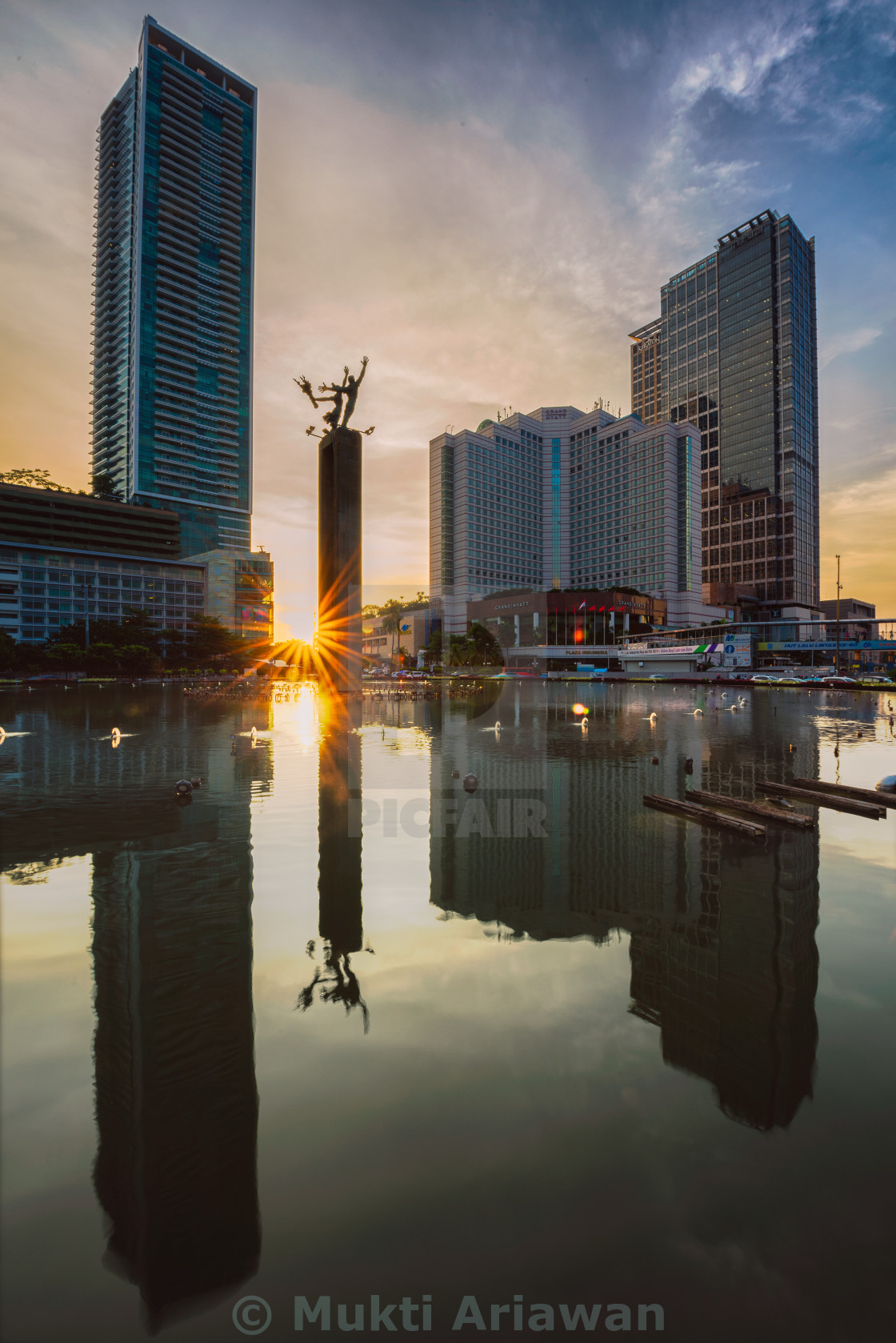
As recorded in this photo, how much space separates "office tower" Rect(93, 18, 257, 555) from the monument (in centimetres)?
12593

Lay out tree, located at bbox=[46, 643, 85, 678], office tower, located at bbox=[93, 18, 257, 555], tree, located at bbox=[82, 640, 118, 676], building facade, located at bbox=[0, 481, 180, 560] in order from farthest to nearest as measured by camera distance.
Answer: office tower, located at bbox=[93, 18, 257, 555], building facade, located at bbox=[0, 481, 180, 560], tree, located at bbox=[82, 640, 118, 676], tree, located at bbox=[46, 643, 85, 678]

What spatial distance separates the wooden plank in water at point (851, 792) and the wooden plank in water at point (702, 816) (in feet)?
16.4

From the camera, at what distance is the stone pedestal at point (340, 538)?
63438 mm

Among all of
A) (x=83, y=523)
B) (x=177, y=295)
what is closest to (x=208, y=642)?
(x=83, y=523)

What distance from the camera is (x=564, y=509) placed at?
19850 cm

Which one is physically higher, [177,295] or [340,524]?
[177,295]

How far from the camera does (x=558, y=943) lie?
330 inches

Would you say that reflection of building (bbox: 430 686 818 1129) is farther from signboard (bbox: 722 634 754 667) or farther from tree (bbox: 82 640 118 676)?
signboard (bbox: 722 634 754 667)

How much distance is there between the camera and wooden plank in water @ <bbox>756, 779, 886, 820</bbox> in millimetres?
15883

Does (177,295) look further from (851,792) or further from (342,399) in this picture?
(851,792)

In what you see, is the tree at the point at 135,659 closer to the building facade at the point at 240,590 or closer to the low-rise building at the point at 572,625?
the building facade at the point at 240,590

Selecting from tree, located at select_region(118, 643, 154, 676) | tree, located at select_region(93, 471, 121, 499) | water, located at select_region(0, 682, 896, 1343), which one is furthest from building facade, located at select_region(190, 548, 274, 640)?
water, located at select_region(0, 682, 896, 1343)

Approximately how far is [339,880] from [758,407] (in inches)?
8059

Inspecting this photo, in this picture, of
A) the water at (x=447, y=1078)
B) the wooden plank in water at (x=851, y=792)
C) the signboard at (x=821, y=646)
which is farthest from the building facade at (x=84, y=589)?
the signboard at (x=821, y=646)
